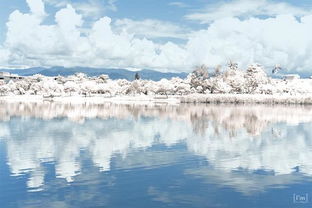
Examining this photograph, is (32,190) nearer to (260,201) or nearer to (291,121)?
(260,201)

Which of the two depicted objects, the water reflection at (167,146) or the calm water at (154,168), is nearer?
the calm water at (154,168)

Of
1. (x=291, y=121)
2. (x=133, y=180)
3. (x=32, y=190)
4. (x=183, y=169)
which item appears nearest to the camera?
(x=32, y=190)

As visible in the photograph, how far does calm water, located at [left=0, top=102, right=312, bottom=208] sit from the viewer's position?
2467 centimetres

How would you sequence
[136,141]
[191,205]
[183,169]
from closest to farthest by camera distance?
[191,205] < [183,169] < [136,141]

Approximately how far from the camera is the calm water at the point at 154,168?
971 inches

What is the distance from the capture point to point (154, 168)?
108ft

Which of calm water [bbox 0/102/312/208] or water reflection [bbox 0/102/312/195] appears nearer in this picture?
calm water [bbox 0/102/312/208]

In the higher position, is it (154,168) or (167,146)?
(167,146)

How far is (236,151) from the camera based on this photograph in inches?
1620

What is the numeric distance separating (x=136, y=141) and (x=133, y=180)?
19.2 m

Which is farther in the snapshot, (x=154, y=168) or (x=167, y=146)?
(x=167, y=146)

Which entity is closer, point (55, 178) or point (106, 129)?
point (55, 178)

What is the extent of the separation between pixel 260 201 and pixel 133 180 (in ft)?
29.6

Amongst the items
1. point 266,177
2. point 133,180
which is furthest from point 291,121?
point 133,180
